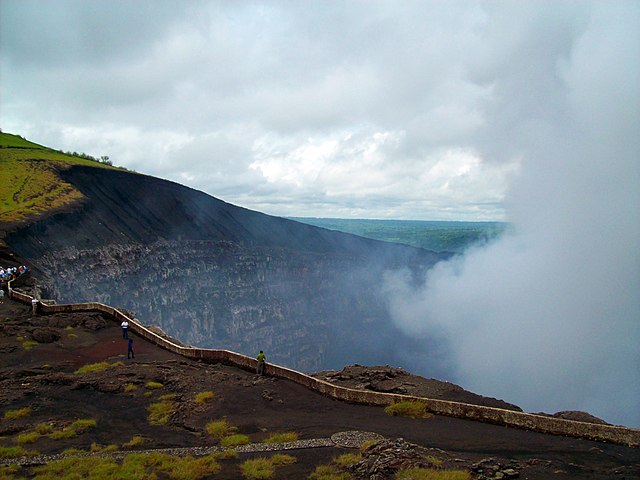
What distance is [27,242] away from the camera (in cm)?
5509

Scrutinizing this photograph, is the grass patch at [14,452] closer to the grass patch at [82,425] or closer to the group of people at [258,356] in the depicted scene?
the grass patch at [82,425]

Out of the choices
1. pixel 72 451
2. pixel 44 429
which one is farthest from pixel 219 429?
pixel 44 429

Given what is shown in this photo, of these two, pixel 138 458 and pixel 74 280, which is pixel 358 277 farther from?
pixel 138 458

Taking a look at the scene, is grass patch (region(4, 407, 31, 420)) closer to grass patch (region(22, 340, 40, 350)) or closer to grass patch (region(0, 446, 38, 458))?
grass patch (region(0, 446, 38, 458))

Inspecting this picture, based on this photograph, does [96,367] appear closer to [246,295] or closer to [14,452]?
[14,452]

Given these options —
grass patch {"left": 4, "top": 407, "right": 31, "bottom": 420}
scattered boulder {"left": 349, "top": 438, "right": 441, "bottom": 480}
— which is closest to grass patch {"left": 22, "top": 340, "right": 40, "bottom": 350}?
Answer: grass patch {"left": 4, "top": 407, "right": 31, "bottom": 420}

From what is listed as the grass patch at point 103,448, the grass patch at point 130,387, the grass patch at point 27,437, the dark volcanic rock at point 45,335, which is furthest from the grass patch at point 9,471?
the dark volcanic rock at point 45,335

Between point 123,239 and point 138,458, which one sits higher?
point 123,239

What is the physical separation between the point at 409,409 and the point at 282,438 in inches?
203

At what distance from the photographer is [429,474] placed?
12.3m

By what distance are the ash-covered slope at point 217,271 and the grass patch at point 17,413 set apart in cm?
3250

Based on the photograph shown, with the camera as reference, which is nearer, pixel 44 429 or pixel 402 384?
pixel 44 429

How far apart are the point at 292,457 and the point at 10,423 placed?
32.9 ft

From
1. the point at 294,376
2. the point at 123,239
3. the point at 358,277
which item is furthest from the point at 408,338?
the point at 294,376
